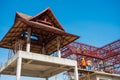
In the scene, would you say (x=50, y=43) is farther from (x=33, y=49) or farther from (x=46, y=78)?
(x=46, y=78)

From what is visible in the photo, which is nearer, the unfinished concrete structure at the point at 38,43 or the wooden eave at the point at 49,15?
the unfinished concrete structure at the point at 38,43

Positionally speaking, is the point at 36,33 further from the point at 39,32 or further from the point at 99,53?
the point at 99,53

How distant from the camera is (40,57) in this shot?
24.2 metres

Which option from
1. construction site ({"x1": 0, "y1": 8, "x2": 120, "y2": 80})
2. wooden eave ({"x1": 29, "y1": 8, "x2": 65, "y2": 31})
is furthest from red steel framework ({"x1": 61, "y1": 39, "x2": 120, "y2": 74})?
wooden eave ({"x1": 29, "y1": 8, "x2": 65, "y2": 31})

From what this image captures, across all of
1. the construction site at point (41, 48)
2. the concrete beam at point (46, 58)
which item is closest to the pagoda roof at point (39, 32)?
the construction site at point (41, 48)

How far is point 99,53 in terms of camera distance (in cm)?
4438

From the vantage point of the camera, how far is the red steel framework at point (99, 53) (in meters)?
39.2

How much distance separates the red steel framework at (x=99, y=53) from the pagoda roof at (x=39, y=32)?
25.6ft

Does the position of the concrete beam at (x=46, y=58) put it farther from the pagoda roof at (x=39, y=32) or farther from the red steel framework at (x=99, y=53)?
the red steel framework at (x=99, y=53)

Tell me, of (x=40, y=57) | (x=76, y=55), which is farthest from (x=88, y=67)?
(x=40, y=57)

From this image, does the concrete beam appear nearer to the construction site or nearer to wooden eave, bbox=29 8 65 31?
the construction site

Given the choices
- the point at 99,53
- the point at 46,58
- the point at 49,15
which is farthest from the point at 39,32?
the point at 99,53

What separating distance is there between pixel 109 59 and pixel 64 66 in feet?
67.5

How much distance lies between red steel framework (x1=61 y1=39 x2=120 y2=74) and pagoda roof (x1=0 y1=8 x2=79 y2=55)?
7.81 m
